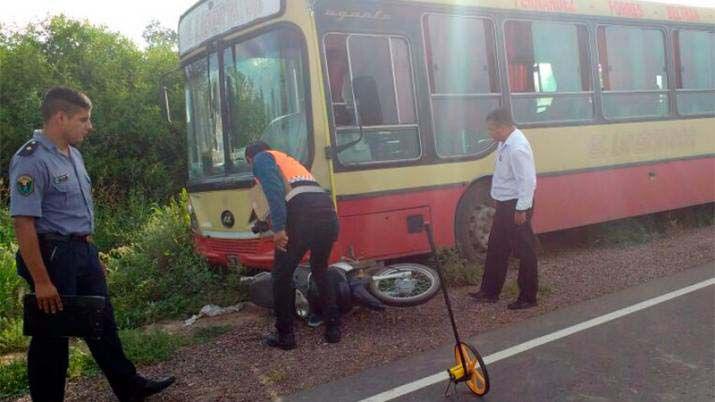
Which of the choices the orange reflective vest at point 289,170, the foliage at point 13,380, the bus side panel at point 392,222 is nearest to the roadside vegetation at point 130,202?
the foliage at point 13,380

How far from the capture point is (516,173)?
5695 mm

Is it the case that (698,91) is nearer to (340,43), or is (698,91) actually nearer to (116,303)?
(340,43)

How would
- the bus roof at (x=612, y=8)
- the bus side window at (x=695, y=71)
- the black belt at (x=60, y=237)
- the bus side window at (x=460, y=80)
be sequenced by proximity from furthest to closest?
1. the bus side window at (x=695, y=71)
2. the bus roof at (x=612, y=8)
3. the bus side window at (x=460, y=80)
4. the black belt at (x=60, y=237)

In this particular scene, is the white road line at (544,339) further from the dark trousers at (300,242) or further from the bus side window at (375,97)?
the bus side window at (375,97)

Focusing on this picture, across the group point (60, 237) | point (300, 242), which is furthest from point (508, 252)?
point (60, 237)

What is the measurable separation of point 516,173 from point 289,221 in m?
2.03

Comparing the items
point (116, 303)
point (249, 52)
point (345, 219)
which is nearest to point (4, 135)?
point (116, 303)

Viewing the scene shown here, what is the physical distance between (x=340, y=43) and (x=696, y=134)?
20.7ft

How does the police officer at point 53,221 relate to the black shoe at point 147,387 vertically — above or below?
above

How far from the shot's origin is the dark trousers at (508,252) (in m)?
5.80

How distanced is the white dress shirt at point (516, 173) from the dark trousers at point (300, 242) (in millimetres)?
1688

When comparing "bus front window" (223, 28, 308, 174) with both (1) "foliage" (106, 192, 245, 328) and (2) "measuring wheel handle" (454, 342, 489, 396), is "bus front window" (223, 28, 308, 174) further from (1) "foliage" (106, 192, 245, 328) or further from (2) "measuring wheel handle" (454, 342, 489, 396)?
(2) "measuring wheel handle" (454, 342, 489, 396)

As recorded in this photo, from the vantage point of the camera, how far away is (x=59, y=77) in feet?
53.6

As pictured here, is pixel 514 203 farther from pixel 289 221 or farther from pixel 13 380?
pixel 13 380
